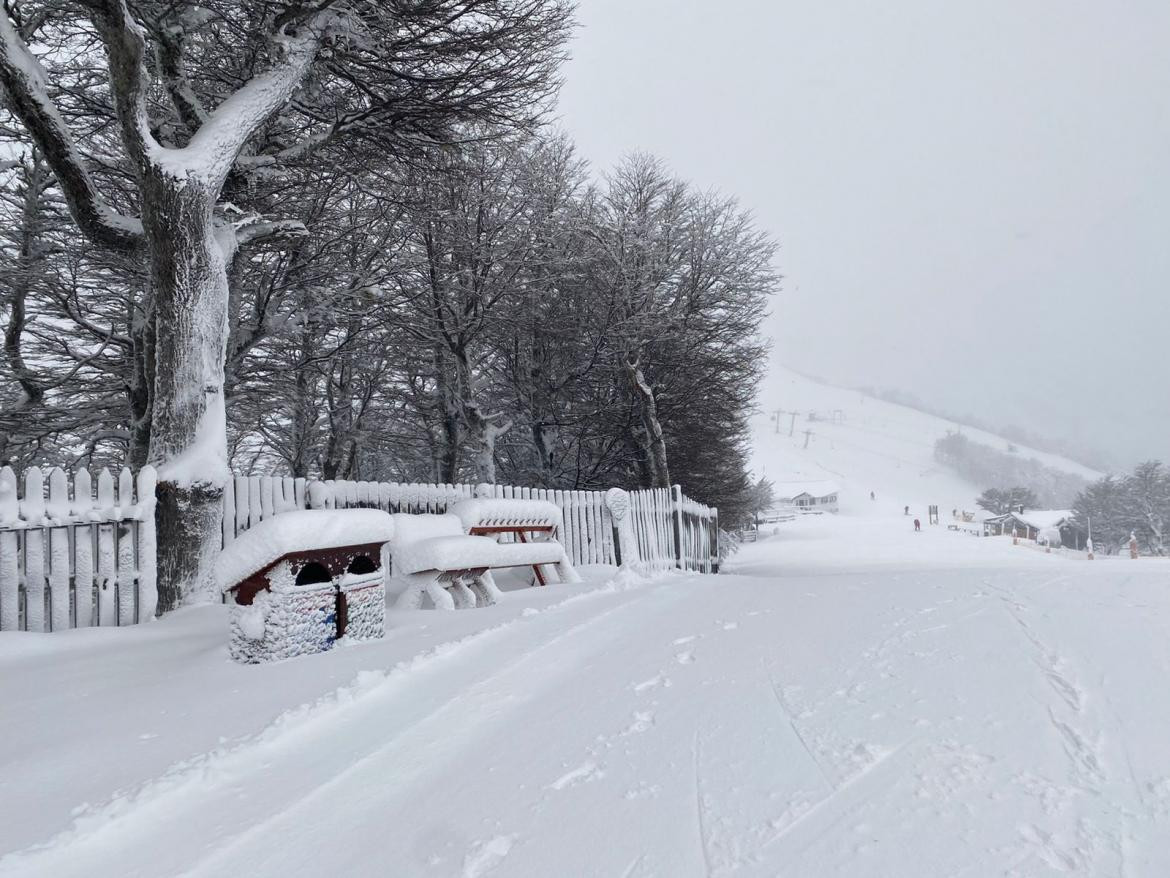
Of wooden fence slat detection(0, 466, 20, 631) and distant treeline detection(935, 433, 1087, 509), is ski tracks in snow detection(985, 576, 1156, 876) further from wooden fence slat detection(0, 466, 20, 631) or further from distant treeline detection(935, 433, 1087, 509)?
distant treeline detection(935, 433, 1087, 509)

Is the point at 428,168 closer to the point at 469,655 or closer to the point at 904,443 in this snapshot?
the point at 469,655

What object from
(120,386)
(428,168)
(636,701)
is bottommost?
(636,701)

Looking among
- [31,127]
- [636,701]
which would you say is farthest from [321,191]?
[636,701]

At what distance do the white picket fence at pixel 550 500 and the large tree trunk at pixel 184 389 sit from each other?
651 millimetres

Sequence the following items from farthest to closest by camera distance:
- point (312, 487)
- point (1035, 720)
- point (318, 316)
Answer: point (318, 316) < point (312, 487) < point (1035, 720)

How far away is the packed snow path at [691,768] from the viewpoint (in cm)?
173

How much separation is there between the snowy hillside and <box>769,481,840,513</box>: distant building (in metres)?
2.86

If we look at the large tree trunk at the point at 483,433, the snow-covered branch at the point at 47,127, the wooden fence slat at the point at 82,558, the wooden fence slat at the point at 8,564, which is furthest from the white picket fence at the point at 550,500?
the snow-covered branch at the point at 47,127

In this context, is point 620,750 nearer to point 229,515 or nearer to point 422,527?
point 422,527

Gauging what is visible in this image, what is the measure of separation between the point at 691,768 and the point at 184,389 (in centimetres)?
547

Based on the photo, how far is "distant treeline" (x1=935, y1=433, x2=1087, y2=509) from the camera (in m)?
130

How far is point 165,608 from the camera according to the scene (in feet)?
18.4

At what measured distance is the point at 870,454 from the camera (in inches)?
5960

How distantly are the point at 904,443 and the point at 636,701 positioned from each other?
582 feet
